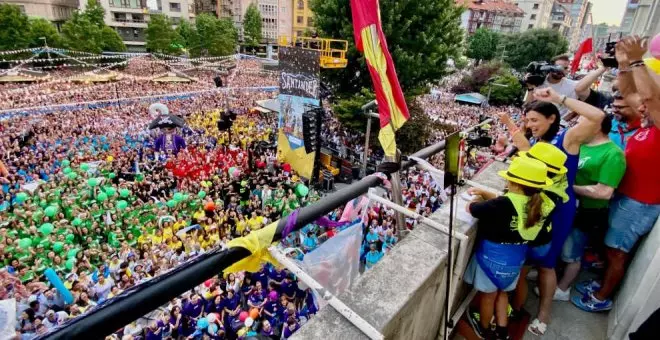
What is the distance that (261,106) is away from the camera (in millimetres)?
26000

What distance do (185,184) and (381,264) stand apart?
535 inches

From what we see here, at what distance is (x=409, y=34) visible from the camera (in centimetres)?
1825

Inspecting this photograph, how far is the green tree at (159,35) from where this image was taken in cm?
4469

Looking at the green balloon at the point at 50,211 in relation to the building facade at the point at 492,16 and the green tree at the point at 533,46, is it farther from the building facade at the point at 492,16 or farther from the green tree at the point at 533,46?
the building facade at the point at 492,16

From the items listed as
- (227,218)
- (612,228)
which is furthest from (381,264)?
(227,218)

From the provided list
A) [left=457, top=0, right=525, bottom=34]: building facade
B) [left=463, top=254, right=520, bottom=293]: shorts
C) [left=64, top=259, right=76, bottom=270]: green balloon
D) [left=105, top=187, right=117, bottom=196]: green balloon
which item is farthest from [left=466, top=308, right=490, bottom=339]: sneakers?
[left=457, top=0, right=525, bottom=34]: building facade

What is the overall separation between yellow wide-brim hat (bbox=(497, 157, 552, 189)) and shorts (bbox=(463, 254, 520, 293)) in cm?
72

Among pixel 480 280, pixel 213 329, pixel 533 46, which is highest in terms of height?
pixel 533 46

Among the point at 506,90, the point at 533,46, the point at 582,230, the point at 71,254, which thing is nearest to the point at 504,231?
the point at 582,230

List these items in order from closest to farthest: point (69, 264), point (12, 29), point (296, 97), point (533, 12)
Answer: point (69, 264) < point (296, 97) < point (12, 29) < point (533, 12)

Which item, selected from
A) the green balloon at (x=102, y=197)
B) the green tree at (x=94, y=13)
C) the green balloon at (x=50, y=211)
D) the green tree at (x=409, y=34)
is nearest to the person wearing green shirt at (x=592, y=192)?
the green balloon at (x=102, y=197)

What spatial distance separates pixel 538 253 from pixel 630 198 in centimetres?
86

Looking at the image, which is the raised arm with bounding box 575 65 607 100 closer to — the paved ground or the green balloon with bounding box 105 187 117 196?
the paved ground

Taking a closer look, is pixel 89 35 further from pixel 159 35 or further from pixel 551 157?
pixel 551 157
